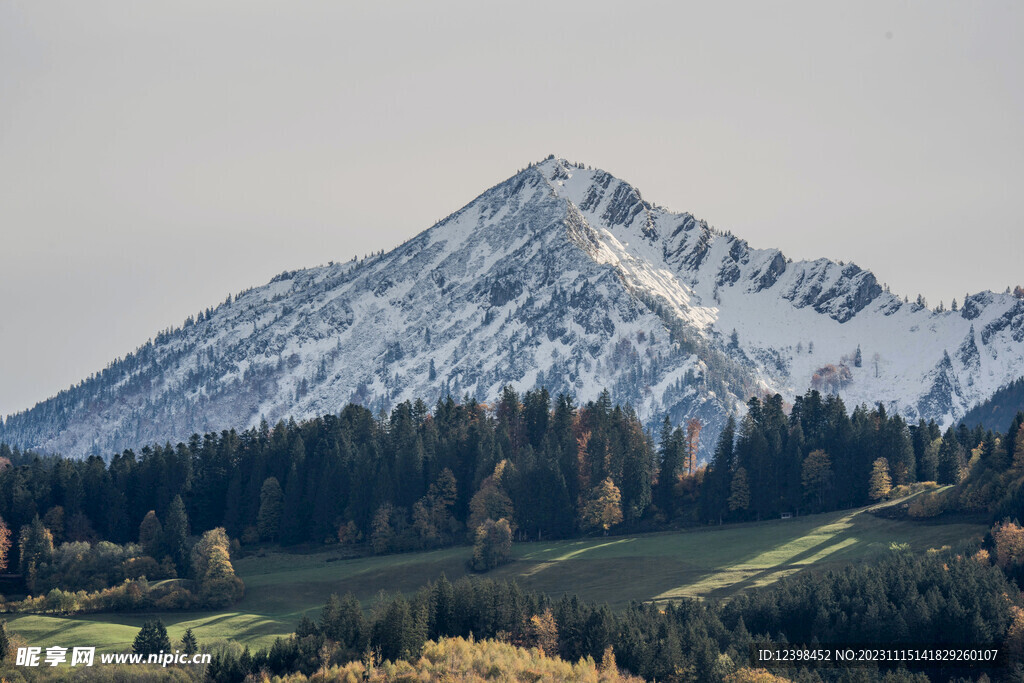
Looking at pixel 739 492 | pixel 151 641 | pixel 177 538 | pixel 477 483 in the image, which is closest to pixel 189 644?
pixel 151 641

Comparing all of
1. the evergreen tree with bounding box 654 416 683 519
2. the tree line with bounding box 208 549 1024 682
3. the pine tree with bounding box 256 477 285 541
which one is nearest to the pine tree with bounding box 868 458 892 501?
the evergreen tree with bounding box 654 416 683 519

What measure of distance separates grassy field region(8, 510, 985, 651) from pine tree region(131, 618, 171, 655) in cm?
389

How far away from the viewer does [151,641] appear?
120375 mm

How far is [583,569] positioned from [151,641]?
53821mm

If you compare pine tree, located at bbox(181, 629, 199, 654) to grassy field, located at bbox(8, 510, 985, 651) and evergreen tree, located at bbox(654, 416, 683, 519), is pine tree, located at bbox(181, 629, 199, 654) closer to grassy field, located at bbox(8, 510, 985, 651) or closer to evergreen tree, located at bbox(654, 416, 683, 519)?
grassy field, located at bbox(8, 510, 985, 651)

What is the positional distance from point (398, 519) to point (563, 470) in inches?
963

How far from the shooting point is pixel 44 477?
186 metres

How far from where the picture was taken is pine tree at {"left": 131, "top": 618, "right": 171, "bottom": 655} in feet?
391

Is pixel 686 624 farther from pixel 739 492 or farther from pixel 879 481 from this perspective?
pixel 879 481

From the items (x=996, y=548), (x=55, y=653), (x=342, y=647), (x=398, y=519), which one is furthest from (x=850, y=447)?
(x=55, y=653)

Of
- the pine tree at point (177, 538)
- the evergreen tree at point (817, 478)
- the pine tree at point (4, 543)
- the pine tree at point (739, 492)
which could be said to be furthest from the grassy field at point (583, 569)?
the pine tree at point (4, 543)

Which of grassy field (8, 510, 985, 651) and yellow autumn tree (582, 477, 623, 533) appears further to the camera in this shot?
yellow autumn tree (582, 477, 623, 533)

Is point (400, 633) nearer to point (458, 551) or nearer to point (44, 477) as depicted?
point (458, 551)

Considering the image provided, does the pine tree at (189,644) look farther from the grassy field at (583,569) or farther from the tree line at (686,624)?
the tree line at (686,624)
